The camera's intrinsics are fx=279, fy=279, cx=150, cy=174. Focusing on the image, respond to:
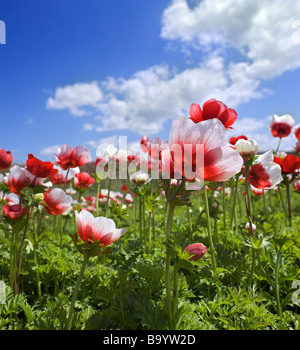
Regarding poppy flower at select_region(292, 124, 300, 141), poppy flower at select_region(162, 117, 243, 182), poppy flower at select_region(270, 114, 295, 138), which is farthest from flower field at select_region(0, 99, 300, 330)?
poppy flower at select_region(292, 124, 300, 141)

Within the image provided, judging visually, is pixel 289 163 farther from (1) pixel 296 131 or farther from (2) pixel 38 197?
(2) pixel 38 197

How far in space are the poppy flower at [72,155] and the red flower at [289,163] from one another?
1474mm

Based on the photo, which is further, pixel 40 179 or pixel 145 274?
pixel 40 179

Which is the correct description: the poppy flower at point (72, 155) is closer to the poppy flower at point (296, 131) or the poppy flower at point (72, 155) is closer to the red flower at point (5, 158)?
the red flower at point (5, 158)

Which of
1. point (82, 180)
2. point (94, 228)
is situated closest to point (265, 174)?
point (94, 228)

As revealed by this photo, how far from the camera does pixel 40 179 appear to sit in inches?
58.2

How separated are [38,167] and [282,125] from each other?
7.47 feet

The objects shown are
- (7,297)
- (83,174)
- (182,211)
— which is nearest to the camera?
(7,297)

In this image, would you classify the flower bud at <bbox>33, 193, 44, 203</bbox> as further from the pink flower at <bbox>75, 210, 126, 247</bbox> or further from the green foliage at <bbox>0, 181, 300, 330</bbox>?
the pink flower at <bbox>75, 210, 126, 247</bbox>

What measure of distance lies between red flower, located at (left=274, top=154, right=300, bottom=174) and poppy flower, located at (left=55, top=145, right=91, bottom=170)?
1474 mm

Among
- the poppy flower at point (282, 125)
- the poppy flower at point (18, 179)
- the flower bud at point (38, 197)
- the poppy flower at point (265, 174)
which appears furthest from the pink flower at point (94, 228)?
the poppy flower at point (282, 125)
